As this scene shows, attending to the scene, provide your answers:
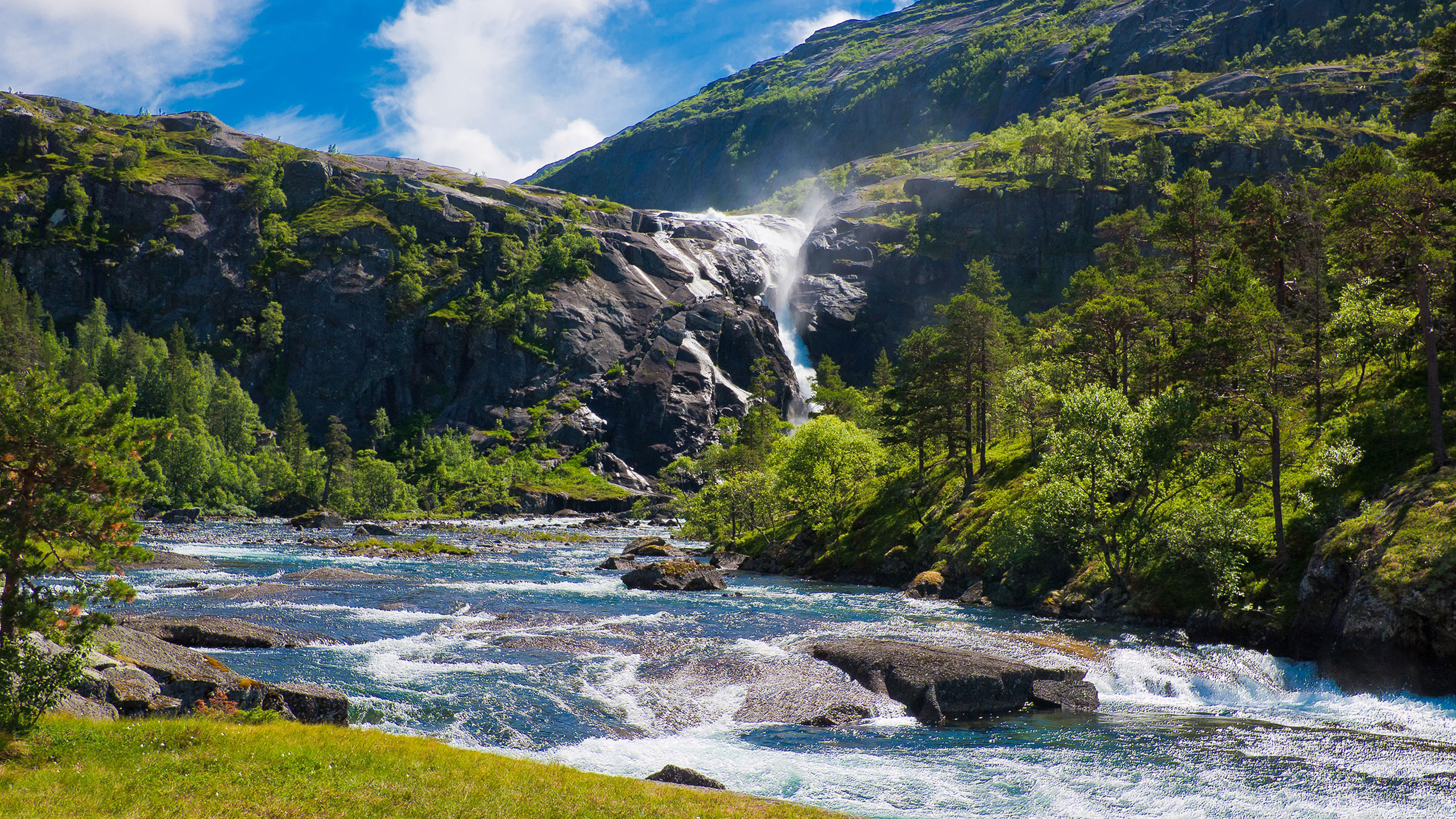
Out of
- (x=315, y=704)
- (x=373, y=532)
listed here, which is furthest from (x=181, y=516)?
(x=315, y=704)

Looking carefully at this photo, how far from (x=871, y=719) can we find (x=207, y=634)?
1080 inches

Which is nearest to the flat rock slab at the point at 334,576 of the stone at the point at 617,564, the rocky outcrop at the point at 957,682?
the stone at the point at 617,564

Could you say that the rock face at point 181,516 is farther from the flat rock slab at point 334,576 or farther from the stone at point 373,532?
the flat rock slab at point 334,576

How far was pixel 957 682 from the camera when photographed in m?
29.7

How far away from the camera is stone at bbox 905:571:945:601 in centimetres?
5816

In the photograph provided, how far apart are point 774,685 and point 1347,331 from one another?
41469 millimetres

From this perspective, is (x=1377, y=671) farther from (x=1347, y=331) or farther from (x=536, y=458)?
(x=536, y=458)

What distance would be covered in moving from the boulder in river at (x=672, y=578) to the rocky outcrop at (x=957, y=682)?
27.4 meters

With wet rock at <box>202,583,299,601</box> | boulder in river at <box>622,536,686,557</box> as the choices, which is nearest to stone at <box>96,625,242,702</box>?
wet rock at <box>202,583,299,601</box>

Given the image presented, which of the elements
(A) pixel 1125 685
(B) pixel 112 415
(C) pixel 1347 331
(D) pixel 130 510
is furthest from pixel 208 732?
(C) pixel 1347 331

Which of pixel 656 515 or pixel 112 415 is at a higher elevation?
pixel 112 415

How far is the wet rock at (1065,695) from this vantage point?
98.5ft

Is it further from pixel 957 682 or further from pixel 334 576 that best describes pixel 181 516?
pixel 957 682

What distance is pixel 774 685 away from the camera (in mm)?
31016
